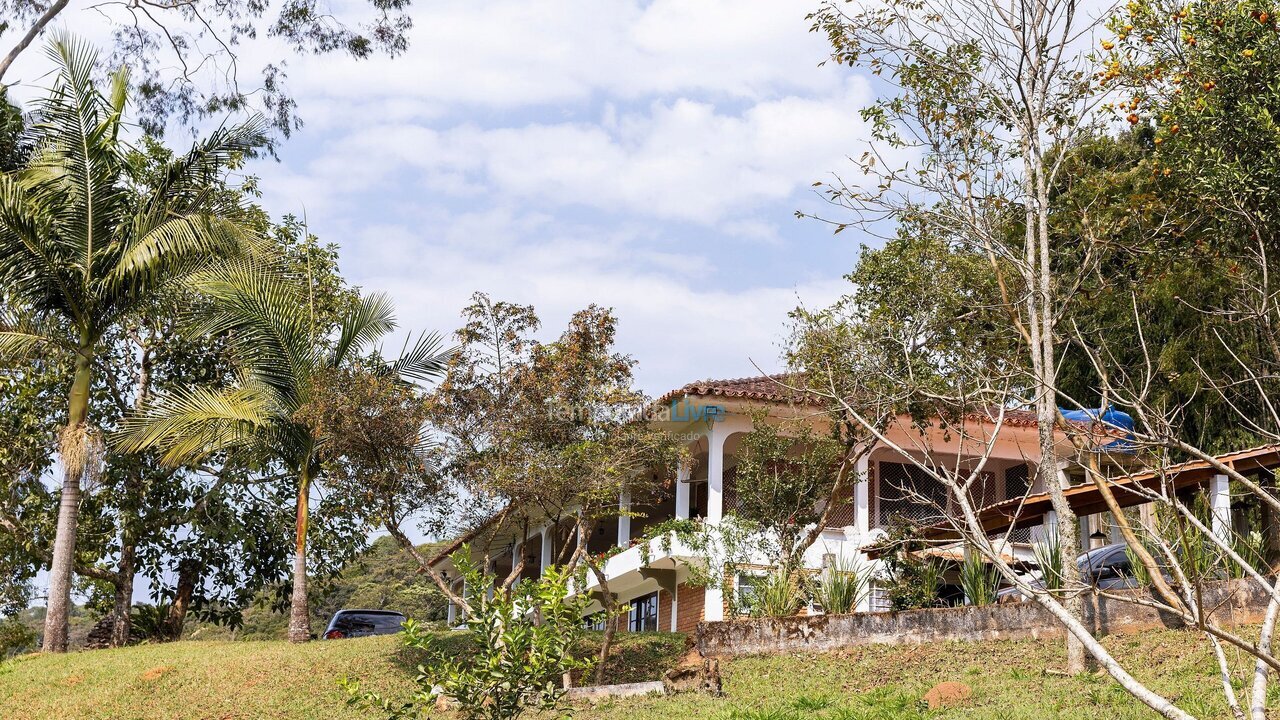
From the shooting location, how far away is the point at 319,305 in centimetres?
2356

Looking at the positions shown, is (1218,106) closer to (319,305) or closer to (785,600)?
(785,600)

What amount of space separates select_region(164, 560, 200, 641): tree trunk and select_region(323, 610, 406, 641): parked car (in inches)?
113

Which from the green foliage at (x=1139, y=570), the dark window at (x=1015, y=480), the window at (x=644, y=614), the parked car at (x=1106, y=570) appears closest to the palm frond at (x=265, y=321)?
the window at (x=644, y=614)

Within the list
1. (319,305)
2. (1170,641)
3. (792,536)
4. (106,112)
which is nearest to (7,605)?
(319,305)

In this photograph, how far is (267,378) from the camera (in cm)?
1995

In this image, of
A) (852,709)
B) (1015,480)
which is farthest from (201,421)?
(1015,480)

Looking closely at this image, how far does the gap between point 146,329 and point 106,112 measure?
5632 mm

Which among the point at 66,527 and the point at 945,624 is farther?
the point at 66,527

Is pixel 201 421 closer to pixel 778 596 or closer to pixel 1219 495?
pixel 778 596

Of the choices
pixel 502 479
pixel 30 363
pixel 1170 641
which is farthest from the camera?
pixel 30 363

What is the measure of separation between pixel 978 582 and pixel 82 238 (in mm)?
15202

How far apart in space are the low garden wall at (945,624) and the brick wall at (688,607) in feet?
17.4

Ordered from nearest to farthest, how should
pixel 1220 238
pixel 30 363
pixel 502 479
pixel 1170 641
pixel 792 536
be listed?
pixel 1220 238, pixel 1170 641, pixel 502 479, pixel 792 536, pixel 30 363

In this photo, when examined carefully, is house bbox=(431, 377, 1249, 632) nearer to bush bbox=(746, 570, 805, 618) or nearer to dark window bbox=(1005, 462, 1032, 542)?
dark window bbox=(1005, 462, 1032, 542)
